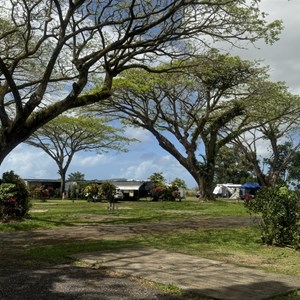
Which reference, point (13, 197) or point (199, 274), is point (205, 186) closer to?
point (13, 197)

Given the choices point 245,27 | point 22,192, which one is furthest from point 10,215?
point 245,27

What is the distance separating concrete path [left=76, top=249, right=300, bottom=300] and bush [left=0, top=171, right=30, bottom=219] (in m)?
7.35

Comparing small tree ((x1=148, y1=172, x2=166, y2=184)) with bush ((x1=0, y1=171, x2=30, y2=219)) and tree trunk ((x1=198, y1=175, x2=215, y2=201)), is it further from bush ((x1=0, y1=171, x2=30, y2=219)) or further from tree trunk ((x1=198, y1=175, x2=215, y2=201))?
bush ((x1=0, y1=171, x2=30, y2=219))

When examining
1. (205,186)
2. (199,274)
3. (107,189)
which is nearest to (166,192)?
(205,186)

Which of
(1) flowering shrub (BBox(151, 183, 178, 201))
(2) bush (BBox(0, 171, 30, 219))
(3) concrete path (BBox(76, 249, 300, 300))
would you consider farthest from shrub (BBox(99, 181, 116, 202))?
(3) concrete path (BBox(76, 249, 300, 300))

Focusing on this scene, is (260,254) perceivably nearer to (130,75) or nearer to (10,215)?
(10,215)

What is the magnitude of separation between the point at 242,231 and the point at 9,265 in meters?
7.17

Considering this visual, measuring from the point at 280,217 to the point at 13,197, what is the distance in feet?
29.3

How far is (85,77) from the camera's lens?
13859 millimetres

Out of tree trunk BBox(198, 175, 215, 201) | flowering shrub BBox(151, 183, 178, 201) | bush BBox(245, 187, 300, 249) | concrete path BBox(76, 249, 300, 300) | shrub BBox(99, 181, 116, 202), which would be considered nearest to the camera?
concrete path BBox(76, 249, 300, 300)

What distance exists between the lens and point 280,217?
969 centimetres

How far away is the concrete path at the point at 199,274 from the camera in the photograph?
5572 mm

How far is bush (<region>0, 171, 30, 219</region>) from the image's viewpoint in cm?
1456

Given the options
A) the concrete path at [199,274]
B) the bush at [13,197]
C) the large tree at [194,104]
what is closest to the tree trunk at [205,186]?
the large tree at [194,104]
